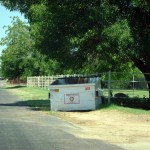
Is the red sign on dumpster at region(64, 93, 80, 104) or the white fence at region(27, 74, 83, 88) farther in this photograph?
the white fence at region(27, 74, 83, 88)

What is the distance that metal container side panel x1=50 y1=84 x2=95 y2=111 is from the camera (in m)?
21.6

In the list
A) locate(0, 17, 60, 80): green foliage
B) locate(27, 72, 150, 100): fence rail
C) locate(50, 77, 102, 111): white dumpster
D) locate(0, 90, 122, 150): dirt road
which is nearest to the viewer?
locate(0, 90, 122, 150): dirt road

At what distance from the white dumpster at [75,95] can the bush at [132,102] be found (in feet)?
8.66

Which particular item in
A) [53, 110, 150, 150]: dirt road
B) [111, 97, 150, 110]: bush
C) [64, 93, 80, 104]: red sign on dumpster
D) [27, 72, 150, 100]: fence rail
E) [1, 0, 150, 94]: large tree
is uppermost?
[1, 0, 150, 94]: large tree

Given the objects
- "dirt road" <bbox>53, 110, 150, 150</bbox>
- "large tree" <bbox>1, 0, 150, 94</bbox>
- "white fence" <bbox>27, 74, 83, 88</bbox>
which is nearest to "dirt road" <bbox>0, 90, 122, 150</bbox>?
"dirt road" <bbox>53, 110, 150, 150</bbox>

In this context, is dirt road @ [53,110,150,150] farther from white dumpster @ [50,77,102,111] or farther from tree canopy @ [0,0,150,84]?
tree canopy @ [0,0,150,84]

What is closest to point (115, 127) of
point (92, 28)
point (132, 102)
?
point (92, 28)

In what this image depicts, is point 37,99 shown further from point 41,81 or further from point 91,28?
point 41,81

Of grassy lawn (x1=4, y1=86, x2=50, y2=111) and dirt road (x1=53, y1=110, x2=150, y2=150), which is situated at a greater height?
grassy lawn (x1=4, y1=86, x2=50, y2=111)

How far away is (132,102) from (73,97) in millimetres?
4211

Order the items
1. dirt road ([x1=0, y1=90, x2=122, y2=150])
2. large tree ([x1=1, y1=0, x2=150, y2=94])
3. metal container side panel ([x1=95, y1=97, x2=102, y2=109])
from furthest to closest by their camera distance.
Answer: metal container side panel ([x1=95, y1=97, x2=102, y2=109]) < large tree ([x1=1, y1=0, x2=150, y2=94]) < dirt road ([x1=0, y1=90, x2=122, y2=150])

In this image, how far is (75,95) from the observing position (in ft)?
71.1

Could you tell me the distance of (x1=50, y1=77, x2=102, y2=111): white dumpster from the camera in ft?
70.7

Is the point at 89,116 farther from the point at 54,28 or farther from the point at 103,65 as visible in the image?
the point at 103,65
